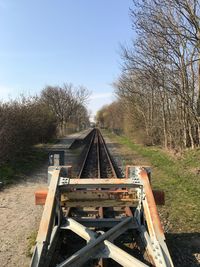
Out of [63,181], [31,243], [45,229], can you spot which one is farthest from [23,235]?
[45,229]

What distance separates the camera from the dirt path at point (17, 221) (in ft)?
19.8

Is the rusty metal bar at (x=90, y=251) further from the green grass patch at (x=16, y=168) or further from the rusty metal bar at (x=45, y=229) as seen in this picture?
the green grass patch at (x=16, y=168)

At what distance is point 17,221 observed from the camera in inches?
320

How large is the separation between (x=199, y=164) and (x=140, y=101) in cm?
2191

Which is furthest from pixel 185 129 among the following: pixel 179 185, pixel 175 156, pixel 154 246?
pixel 154 246

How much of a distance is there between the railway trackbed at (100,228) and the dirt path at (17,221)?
76 centimetres

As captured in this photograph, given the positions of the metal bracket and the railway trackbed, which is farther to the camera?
the metal bracket

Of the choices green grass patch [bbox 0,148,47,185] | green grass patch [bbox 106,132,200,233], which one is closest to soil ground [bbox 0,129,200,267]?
green grass patch [bbox 106,132,200,233]

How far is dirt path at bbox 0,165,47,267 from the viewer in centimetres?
604

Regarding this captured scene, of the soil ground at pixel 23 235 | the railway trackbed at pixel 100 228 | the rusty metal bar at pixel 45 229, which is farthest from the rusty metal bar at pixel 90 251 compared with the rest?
the soil ground at pixel 23 235

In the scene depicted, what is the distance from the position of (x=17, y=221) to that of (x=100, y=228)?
88.9 inches

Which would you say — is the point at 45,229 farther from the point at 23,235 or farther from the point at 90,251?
the point at 23,235

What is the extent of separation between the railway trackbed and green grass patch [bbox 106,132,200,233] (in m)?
1.37

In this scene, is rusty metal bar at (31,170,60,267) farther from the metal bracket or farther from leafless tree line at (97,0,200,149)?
leafless tree line at (97,0,200,149)
